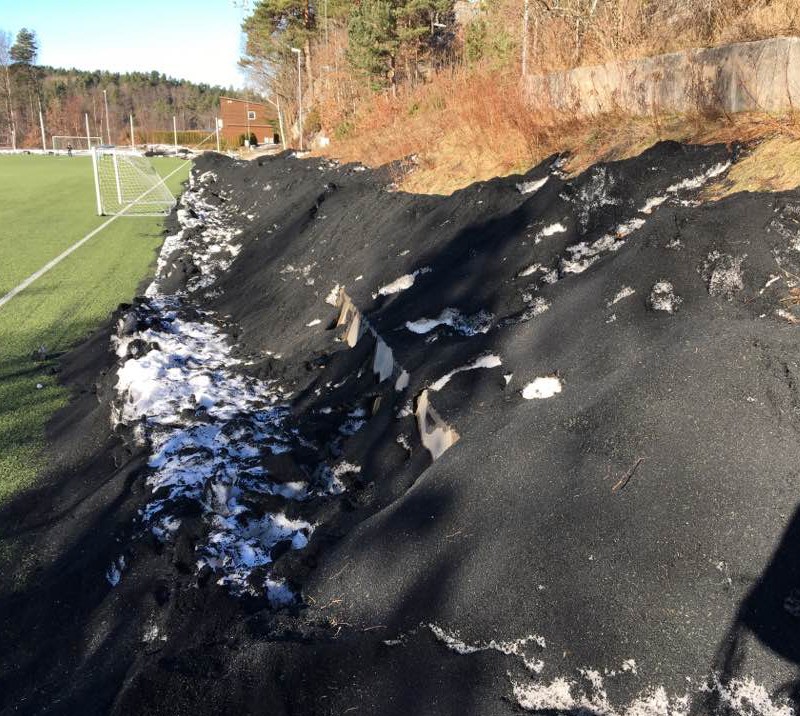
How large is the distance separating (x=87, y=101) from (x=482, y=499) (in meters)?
136

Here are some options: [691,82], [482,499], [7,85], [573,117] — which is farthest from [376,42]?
[7,85]

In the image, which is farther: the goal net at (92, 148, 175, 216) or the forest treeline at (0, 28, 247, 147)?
the forest treeline at (0, 28, 247, 147)

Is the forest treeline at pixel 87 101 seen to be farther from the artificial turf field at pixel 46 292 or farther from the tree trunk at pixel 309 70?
the artificial turf field at pixel 46 292

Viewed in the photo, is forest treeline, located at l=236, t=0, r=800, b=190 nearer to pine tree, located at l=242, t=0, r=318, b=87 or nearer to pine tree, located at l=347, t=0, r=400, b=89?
A: pine tree, located at l=347, t=0, r=400, b=89

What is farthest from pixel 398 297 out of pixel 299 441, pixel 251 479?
pixel 251 479

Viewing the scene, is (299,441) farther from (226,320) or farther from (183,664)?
(226,320)

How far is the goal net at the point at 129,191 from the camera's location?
19.5 metres

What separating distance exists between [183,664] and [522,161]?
6577 mm

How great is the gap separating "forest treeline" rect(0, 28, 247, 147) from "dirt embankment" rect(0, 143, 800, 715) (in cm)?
9327

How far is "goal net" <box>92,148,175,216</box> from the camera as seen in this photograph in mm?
19516

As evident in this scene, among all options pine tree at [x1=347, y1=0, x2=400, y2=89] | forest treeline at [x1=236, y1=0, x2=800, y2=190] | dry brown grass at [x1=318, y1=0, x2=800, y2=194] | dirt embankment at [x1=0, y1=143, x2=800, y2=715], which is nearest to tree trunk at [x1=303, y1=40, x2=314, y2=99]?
forest treeline at [x1=236, y1=0, x2=800, y2=190]

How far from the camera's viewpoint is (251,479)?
419cm

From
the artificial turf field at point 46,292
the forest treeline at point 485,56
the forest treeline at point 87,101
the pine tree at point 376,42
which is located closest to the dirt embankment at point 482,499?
the artificial turf field at point 46,292

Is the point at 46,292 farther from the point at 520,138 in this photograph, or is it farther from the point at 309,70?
the point at 309,70
